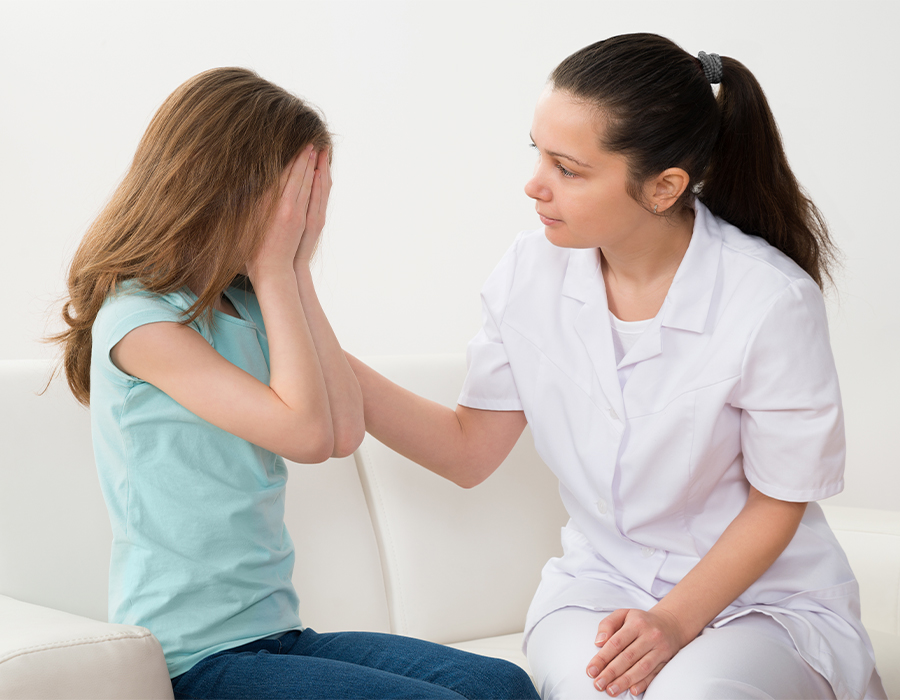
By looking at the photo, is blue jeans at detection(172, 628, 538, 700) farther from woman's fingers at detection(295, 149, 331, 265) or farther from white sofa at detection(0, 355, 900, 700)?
woman's fingers at detection(295, 149, 331, 265)

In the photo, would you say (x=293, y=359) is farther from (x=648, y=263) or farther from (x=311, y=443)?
(x=648, y=263)

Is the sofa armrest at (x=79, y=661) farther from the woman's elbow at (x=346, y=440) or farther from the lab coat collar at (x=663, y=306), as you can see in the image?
the lab coat collar at (x=663, y=306)

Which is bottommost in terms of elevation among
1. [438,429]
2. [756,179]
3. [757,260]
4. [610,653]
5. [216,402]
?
[610,653]

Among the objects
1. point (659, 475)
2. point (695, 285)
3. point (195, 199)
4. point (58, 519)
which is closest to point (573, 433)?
point (659, 475)

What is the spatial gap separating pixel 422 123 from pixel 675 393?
1.21 m

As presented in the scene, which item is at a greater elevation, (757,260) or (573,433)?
(757,260)

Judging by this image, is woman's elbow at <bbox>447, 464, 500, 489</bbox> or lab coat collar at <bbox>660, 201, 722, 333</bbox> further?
woman's elbow at <bbox>447, 464, 500, 489</bbox>

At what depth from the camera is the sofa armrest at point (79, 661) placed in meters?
0.78

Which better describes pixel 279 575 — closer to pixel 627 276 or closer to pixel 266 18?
pixel 627 276

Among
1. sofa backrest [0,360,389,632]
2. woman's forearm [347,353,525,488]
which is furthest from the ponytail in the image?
sofa backrest [0,360,389,632]

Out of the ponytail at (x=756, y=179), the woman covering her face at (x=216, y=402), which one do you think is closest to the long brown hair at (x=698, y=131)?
the ponytail at (x=756, y=179)

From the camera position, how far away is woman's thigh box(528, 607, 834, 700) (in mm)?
953

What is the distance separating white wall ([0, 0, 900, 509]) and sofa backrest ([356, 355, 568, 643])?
0.63 meters

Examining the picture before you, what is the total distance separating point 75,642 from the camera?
83cm
